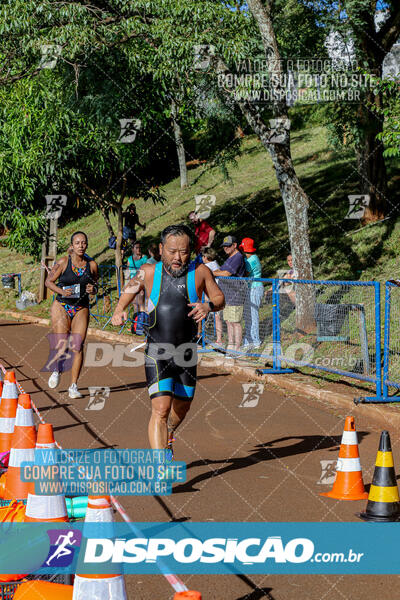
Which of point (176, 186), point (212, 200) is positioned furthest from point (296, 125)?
point (212, 200)

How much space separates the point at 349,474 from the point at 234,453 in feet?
6.22

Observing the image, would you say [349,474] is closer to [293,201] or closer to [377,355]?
[377,355]

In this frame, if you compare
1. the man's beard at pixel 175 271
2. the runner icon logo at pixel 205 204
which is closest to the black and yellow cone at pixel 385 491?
the man's beard at pixel 175 271

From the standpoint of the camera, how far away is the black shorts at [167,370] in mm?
6953

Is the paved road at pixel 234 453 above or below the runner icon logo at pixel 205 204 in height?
below

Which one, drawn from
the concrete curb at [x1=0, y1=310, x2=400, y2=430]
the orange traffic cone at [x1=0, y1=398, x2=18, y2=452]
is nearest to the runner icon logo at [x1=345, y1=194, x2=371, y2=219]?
the concrete curb at [x1=0, y1=310, x2=400, y2=430]

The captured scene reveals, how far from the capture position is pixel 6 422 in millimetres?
7355

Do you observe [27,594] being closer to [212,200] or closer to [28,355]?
[28,355]

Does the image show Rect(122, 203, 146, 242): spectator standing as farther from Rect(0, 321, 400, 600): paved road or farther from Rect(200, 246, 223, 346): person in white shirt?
Rect(0, 321, 400, 600): paved road

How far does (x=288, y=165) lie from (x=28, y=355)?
20.8ft

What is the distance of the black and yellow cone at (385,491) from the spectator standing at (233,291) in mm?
8465

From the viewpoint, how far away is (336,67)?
18.8 meters

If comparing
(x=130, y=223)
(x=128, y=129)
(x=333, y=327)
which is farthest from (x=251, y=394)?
(x=130, y=223)

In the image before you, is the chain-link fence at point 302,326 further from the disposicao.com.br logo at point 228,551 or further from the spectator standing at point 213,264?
the disposicao.com.br logo at point 228,551
